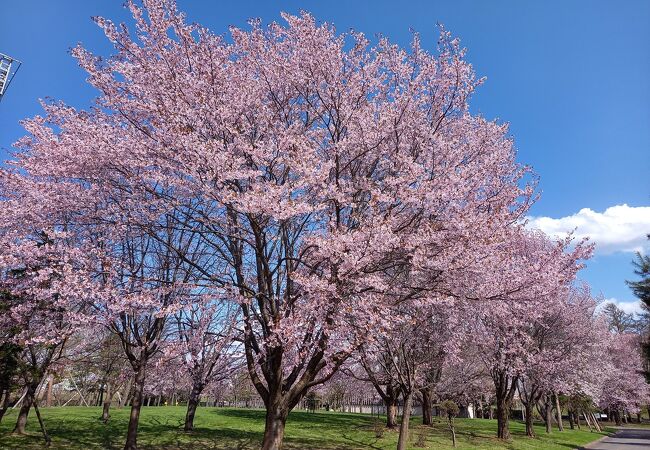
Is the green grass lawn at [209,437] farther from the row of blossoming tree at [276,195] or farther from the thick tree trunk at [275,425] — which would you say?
the thick tree trunk at [275,425]

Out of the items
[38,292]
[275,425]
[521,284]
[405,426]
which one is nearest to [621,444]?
[405,426]

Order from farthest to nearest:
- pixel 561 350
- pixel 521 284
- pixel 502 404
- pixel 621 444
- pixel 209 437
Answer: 1. pixel 621 444
2. pixel 561 350
3. pixel 502 404
4. pixel 209 437
5. pixel 521 284

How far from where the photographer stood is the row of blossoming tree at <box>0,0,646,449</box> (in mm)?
→ 9312

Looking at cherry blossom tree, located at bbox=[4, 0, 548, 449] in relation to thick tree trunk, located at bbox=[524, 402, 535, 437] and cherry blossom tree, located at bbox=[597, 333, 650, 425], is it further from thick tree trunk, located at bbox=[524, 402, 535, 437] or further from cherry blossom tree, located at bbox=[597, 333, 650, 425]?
cherry blossom tree, located at bbox=[597, 333, 650, 425]

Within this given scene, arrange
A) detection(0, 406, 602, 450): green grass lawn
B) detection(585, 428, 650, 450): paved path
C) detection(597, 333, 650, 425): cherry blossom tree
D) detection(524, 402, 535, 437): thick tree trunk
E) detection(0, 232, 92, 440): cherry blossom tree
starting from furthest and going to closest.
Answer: detection(597, 333, 650, 425): cherry blossom tree < detection(524, 402, 535, 437): thick tree trunk < detection(585, 428, 650, 450): paved path < detection(0, 406, 602, 450): green grass lawn < detection(0, 232, 92, 440): cherry blossom tree

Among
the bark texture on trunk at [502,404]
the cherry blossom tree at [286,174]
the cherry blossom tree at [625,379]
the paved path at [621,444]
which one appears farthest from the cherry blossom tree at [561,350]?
the cherry blossom tree at [625,379]

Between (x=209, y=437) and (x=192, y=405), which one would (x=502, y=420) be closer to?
(x=209, y=437)

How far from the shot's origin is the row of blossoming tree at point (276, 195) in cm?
931

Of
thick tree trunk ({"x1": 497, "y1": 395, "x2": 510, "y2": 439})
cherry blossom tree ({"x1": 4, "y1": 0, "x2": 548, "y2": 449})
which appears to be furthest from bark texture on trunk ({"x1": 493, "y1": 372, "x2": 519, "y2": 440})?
cherry blossom tree ({"x1": 4, "y1": 0, "x2": 548, "y2": 449})

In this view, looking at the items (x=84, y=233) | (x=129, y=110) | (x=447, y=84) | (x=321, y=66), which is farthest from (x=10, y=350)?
(x=447, y=84)

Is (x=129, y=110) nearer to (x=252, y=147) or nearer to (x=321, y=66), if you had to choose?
(x=252, y=147)

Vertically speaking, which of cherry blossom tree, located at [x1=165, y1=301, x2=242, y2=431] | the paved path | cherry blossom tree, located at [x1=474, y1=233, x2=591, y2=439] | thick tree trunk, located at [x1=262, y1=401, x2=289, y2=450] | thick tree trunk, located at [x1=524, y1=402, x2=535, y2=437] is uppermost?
cherry blossom tree, located at [x1=474, y1=233, x2=591, y2=439]

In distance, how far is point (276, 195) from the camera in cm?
870

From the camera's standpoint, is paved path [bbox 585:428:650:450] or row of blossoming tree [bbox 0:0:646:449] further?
paved path [bbox 585:428:650:450]
